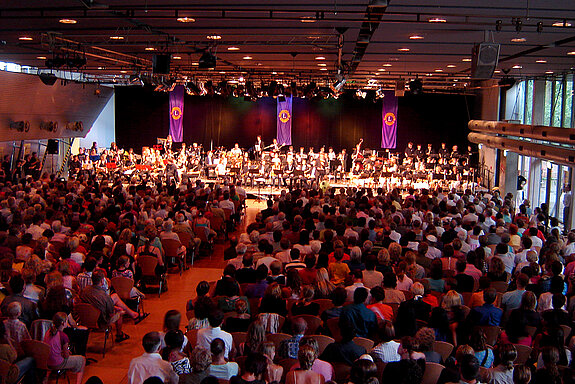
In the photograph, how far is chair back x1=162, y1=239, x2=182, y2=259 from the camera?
11.1m

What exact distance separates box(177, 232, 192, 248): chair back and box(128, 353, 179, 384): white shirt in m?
6.66

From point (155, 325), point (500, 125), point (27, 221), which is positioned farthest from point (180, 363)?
point (500, 125)

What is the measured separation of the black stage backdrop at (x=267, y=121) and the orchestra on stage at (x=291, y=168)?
367 centimetres

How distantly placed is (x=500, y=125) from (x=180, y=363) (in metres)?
16.6

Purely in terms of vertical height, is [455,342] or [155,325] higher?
[455,342]

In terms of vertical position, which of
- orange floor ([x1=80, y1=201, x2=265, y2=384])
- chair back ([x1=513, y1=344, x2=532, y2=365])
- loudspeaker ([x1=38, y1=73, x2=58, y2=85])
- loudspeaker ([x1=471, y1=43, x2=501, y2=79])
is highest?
loudspeaker ([x1=38, y1=73, x2=58, y2=85])

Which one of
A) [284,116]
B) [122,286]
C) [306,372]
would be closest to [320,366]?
[306,372]

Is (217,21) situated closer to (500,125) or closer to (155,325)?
(155,325)

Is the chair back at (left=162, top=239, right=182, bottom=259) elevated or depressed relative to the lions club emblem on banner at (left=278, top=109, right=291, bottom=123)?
depressed

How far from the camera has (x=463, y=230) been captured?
11.3m

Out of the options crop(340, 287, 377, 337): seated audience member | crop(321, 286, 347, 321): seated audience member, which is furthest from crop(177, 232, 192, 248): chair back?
crop(340, 287, 377, 337): seated audience member

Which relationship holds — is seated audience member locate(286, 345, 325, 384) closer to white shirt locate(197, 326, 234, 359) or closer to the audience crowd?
the audience crowd

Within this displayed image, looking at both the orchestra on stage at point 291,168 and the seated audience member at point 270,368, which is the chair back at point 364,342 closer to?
the seated audience member at point 270,368

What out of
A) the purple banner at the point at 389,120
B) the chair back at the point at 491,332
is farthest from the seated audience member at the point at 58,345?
the purple banner at the point at 389,120
